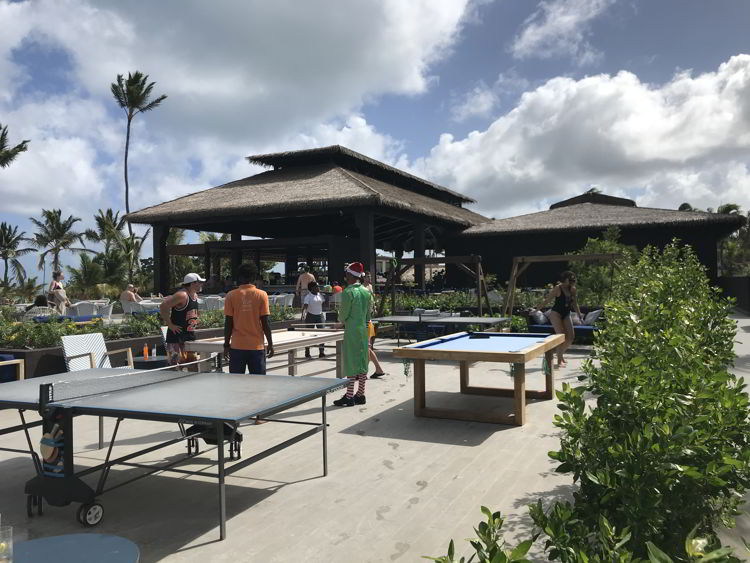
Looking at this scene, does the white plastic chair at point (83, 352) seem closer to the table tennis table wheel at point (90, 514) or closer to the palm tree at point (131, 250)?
the table tennis table wheel at point (90, 514)

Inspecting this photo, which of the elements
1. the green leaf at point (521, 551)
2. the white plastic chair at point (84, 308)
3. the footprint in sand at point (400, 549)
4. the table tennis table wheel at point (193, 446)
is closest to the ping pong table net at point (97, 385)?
the table tennis table wheel at point (193, 446)

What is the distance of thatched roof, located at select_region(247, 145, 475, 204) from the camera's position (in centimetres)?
2631

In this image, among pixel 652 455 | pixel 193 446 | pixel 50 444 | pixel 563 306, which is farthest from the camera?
pixel 563 306

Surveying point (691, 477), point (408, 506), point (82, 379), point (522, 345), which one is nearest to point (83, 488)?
point (82, 379)

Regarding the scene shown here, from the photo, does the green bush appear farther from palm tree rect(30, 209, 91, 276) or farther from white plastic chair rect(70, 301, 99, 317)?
palm tree rect(30, 209, 91, 276)

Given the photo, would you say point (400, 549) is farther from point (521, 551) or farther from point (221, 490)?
point (521, 551)

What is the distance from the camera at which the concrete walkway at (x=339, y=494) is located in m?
3.49

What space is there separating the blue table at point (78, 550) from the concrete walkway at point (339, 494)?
4.49 ft

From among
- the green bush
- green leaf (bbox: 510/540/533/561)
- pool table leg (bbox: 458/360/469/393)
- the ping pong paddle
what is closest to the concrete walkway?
the ping pong paddle

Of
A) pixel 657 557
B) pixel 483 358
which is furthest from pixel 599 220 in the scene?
pixel 657 557

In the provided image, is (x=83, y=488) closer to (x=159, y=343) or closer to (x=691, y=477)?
(x=691, y=477)

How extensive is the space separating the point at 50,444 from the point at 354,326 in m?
3.79

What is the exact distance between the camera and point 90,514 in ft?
12.4

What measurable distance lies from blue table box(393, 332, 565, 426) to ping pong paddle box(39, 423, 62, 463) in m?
3.51
